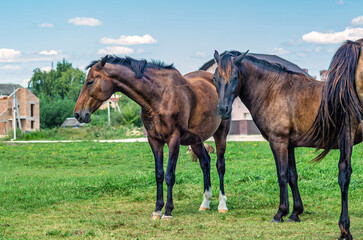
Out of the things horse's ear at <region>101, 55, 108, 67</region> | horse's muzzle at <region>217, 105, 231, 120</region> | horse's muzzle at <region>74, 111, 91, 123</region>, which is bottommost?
horse's muzzle at <region>74, 111, 91, 123</region>

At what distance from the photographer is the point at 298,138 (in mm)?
6684

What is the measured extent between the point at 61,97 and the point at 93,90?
80.4 metres

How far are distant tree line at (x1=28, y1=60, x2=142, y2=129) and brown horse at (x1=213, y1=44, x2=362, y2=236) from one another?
2095 inches

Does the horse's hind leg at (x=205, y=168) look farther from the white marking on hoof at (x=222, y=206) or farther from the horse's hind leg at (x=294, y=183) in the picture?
the horse's hind leg at (x=294, y=183)

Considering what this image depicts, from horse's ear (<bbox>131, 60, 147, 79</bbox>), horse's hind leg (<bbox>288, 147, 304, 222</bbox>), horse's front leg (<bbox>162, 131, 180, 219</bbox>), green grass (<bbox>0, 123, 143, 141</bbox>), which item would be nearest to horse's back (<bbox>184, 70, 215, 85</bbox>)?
horse's ear (<bbox>131, 60, 147, 79</bbox>)

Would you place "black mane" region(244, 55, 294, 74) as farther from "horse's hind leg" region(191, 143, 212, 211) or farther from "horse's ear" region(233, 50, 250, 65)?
"horse's hind leg" region(191, 143, 212, 211)

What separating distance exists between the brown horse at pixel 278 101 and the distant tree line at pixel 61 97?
53.2 m

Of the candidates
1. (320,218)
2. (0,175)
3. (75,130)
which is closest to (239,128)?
(75,130)

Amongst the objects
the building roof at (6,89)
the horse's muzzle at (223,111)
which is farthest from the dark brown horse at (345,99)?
the building roof at (6,89)

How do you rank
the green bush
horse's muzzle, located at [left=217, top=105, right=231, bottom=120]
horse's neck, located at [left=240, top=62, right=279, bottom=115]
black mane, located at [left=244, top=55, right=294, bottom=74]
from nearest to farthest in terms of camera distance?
horse's muzzle, located at [left=217, top=105, right=231, bottom=120] < horse's neck, located at [left=240, top=62, right=279, bottom=115] < black mane, located at [left=244, top=55, right=294, bottom=74] < the green bush

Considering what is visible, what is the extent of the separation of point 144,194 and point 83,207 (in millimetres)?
1398

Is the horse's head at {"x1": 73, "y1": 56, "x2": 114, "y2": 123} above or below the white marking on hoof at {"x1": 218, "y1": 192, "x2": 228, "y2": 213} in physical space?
above

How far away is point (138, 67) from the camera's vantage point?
24.9ft

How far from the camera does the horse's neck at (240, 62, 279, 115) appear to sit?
697 centimetres
